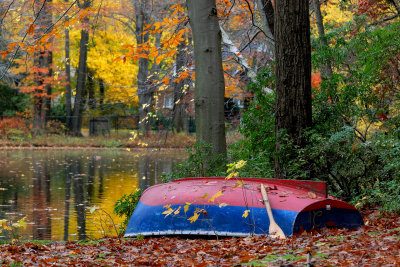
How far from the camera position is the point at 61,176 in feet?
63.4

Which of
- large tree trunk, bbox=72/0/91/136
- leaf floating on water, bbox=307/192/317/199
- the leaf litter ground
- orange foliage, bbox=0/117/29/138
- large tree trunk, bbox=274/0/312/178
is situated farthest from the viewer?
large tree trunk, bbox=72/0/91/136

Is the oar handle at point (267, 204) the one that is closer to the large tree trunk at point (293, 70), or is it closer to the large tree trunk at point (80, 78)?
the large tree trunk at point (293, 70)

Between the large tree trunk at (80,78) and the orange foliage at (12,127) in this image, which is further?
the large tree trunk at (80,78)

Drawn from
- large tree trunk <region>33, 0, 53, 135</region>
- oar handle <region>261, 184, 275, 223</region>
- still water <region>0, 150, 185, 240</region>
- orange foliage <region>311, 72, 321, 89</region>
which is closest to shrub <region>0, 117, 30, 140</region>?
large tree trunk <region>33, 0, 53, 135</region>

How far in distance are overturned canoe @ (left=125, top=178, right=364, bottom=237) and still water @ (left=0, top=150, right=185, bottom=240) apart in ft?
3.84

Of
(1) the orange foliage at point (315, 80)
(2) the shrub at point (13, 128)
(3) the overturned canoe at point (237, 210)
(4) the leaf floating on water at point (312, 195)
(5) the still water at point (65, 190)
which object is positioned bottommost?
(5) the still water at point (65, 190)

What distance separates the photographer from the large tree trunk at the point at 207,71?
10570 mm

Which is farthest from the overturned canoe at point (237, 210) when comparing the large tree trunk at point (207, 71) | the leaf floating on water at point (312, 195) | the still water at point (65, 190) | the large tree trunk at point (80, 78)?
the large tree trunk at point (80, 78)

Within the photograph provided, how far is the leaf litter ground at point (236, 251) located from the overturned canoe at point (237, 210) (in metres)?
0.19

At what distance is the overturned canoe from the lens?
274 inches

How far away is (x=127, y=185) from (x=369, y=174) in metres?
9.13

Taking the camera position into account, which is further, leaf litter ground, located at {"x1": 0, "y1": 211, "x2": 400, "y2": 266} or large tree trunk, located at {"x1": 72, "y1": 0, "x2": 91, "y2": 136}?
large tree trunk, located at {"x1": 72, "y1": 0, "x2": 91, "y2": 136}

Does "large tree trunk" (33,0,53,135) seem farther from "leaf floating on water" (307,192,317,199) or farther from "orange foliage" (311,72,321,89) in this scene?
"leaf floating on water" (307,192,317,199)

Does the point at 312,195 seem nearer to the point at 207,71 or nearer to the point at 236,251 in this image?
the point at 236,251
